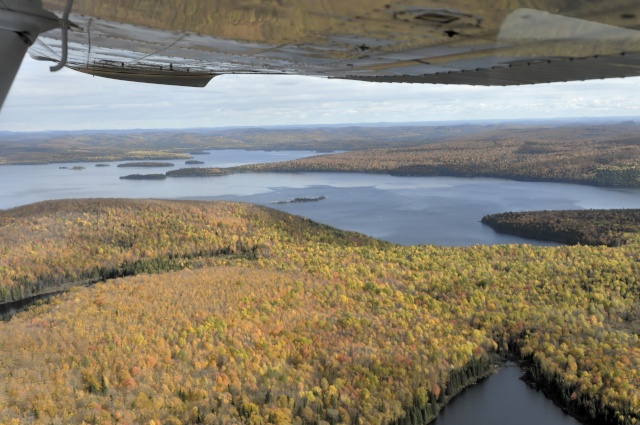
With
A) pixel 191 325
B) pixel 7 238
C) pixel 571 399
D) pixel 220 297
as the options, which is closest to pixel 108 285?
pixel 220 297

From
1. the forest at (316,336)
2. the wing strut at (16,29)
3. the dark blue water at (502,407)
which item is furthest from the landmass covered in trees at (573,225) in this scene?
the wing strut at (16,29)

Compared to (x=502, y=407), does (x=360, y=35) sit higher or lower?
higher

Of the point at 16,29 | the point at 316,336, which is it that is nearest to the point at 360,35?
the point at 16,29

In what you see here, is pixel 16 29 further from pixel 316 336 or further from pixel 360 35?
pixel 316 336

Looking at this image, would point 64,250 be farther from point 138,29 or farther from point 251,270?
point 138,29

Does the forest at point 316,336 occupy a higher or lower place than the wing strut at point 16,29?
lower

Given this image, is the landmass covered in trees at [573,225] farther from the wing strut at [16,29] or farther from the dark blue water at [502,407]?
the wing strut at [16,29]

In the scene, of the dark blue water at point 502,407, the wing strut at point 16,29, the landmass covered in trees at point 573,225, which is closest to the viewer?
the wing strut at point 16,29
